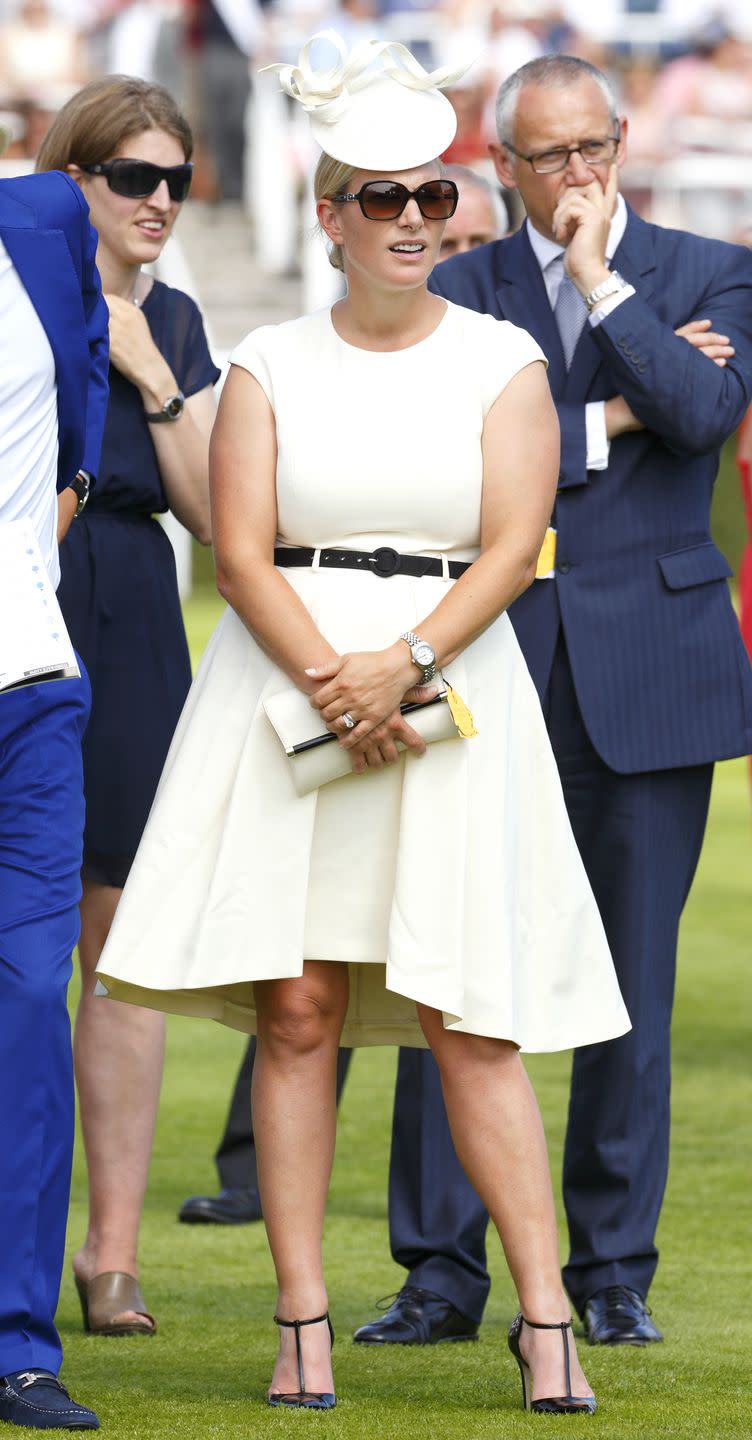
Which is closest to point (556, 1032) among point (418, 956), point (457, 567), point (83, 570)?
point (418, 956)

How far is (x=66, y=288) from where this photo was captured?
3877 millimetres

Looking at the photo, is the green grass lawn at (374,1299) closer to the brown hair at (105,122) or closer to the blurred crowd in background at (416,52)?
the brown hair at (105,122)

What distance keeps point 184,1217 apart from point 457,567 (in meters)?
2.32

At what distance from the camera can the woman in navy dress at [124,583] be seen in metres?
4.77

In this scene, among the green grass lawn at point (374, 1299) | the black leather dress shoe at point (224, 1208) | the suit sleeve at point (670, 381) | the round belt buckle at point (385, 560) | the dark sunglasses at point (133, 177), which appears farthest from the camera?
the black leather dress shoe at point (224, 1208)

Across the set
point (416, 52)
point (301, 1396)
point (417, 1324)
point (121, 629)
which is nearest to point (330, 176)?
point (121, 629)

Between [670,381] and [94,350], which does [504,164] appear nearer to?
[670,381]

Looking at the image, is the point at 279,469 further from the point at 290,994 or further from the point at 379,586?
the point at 290,994

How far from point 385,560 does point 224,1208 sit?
2.33m

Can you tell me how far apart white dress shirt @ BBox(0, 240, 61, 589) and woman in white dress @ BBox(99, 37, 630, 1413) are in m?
0.30

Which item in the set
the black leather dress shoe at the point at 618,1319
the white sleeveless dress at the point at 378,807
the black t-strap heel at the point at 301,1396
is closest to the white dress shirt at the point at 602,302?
the white sleeveless dress at the point at 378,807

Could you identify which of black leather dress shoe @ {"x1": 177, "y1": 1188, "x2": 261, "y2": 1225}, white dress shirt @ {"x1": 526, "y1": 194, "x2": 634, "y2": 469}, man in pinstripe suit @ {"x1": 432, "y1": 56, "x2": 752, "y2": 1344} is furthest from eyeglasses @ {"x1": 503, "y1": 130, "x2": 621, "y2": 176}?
black leather dress shoe @ {"x1": 177, "y1": 1188, "x2": 261, "y2": 1225}

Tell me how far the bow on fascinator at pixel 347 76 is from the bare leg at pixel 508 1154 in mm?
1420

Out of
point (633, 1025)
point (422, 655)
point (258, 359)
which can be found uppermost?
point (258, 359)
